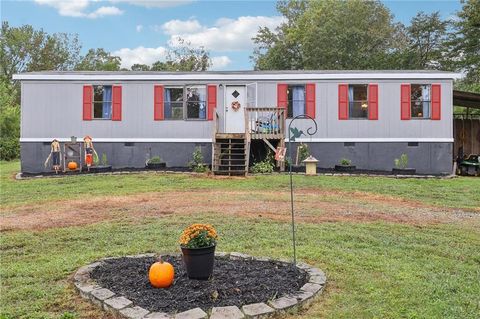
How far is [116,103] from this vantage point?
13.6 meters

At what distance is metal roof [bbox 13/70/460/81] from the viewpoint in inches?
526

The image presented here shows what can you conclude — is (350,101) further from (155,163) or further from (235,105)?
(155,163)

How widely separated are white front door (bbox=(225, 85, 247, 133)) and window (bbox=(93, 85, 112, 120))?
3471 mm

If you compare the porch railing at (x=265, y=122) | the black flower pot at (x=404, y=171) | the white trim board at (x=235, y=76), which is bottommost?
the black flower pot at (x=404, y=171)

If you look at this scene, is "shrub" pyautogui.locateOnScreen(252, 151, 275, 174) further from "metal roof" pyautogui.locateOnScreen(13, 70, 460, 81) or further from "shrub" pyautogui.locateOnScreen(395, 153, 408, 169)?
"shrub" pyautogui.locateOnScreen(395, 153, 408, 169)

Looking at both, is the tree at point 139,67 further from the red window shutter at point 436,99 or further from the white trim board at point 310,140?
the red window shutter at point 436,99

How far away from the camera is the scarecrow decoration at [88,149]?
42.3ft

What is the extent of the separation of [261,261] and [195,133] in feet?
31.5

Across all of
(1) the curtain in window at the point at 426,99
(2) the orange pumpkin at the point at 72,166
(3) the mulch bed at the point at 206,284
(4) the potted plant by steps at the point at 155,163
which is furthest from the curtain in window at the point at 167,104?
(3) the mulch bed at the point at 206,284

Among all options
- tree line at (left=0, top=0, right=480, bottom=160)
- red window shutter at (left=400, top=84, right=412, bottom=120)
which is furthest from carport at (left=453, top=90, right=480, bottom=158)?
tree line at (left=0, top=0, right=480, bottom=160)

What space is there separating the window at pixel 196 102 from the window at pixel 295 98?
248 cm

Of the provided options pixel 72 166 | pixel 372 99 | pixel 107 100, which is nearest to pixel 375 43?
pixel 372 99

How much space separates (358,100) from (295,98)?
1.85 m

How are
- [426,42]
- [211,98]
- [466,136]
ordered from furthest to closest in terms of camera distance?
[426,42], [466,136], [211,98]
